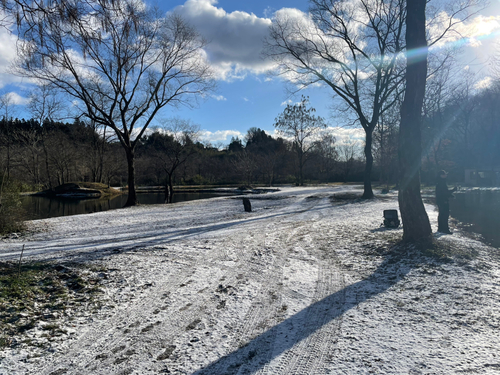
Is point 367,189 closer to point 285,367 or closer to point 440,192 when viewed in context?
point 440,192

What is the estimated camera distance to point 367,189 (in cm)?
1978

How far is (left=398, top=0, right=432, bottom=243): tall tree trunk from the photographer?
690 cm

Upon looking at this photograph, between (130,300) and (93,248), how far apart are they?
349cm

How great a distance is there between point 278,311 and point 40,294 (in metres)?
3.38

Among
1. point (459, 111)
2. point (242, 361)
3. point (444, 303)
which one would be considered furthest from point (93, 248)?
point (459, 111)

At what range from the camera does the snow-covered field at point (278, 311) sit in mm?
2967

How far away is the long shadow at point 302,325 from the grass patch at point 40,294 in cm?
209

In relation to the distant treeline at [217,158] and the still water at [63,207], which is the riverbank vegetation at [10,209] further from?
the distant treeline at [217,158]

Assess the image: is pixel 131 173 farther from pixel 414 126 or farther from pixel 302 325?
pixel 302 325

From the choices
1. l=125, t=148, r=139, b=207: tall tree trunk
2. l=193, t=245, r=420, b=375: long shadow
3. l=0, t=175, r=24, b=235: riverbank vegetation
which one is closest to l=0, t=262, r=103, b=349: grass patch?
l=193, t=245, r=420, b=375: long shadow

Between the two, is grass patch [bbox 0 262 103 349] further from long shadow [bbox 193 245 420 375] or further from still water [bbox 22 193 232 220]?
still water [bbox 22 193 232 220]

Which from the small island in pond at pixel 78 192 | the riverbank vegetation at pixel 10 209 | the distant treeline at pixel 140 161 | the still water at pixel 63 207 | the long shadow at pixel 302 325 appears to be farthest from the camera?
the distant treeline at pixel 140 161

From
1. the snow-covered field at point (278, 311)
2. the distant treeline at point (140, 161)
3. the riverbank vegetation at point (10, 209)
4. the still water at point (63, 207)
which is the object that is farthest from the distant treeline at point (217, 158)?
the snow-covered field at point (278, 311)

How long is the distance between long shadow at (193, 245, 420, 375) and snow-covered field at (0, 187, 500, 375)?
0.05ft
